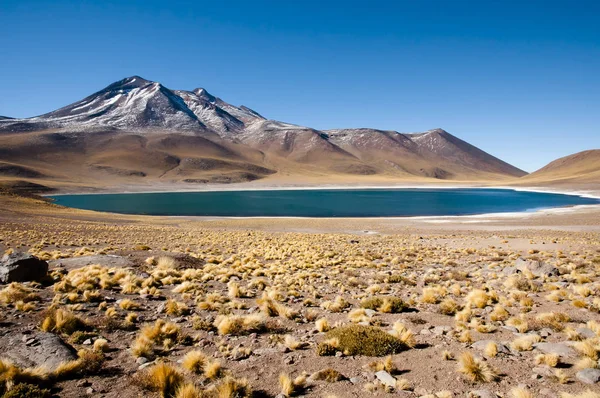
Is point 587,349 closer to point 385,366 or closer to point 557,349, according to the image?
point 557,349

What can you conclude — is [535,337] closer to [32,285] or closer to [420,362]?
[420,362]

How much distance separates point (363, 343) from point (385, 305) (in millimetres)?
2940

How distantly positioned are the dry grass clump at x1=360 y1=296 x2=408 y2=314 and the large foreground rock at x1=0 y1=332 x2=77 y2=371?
7.19 metres

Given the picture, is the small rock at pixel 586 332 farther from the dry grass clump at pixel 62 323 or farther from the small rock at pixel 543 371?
the dry grass clump at pixel 62 323

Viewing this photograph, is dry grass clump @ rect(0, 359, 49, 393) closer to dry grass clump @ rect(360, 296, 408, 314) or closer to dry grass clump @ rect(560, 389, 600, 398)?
dry grass clump @ rect(360, 296, 408, 314)

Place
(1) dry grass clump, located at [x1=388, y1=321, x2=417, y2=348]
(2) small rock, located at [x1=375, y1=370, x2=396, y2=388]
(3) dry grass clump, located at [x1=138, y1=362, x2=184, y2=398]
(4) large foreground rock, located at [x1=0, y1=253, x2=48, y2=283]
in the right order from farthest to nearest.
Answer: (4) large foreground rock, located at [x1=0, y1=253, x2=48, y2=283] < (1) dry grass clump, located at [x1=388, y1=321, x2=417, y2=348] < (2) small rock, located at [x1=375, y1=370, x2=396, y2=388] < (3) dry grass clump, located at [x1=138, y1=362, x2=184, y2=398]

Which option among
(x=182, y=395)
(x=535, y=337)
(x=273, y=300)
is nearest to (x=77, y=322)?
(x=182, y=395)

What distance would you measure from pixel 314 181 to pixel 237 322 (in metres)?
191

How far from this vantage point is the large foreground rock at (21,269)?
10.6 m

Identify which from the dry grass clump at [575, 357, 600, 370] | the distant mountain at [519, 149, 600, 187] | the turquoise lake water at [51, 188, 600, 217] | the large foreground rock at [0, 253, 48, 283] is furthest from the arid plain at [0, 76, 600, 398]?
the distant mountain at [519, 149, 600, 187]

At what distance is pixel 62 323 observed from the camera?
24.4 ft

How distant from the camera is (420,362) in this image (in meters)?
6.60

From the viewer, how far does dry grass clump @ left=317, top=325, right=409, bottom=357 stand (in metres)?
6.97

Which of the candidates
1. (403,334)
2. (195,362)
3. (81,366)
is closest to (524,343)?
(403,334)
